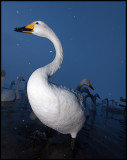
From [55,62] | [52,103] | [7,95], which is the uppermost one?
[55,62]

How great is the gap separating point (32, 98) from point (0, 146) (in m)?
1.29

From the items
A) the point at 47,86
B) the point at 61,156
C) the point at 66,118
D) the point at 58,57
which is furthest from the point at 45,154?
the point at 58,57

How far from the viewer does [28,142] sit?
9.36ft

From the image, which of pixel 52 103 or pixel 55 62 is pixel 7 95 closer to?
pixel 55 62

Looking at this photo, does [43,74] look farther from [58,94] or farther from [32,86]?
[58,94]

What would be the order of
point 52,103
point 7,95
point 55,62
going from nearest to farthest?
1. point 52,103
2. point 55,62
3. point 7,95

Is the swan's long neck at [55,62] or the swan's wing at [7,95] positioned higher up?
the swan's long neck at [55,62]

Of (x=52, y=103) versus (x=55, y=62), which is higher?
(x=55, y=62)

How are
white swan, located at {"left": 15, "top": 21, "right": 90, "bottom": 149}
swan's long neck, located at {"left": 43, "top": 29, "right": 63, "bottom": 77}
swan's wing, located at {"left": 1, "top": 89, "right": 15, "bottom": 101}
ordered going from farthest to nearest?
swan's wing, located at {"left": 1, "top": 89, "right": 15, "bottom": 101} < swan's long neck, located at {"left": 43, "top": 29, "right": 63, "bottom": 77} < white swan, located at {"left": 15, "top": 21, "right": 90, "bottom": 149}

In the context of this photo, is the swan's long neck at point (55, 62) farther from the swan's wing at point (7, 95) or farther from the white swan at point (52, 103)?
the swan's wing at point (7, 95)

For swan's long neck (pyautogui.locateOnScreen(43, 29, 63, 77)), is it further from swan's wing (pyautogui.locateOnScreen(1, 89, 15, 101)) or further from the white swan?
swan's wing (pyautogui.locateOnScreen(1, 89, 15, 101))

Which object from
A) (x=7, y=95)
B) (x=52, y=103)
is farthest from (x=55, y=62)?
(x=7, y=95)

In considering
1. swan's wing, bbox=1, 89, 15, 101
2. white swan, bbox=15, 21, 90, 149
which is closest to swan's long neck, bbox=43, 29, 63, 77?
white swan, bbox=15, 21, 90, 149

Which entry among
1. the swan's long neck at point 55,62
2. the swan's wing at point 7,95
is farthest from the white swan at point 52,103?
the swan's wing at point 7,95
